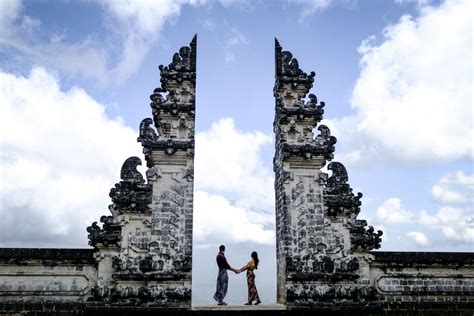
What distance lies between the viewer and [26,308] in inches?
431

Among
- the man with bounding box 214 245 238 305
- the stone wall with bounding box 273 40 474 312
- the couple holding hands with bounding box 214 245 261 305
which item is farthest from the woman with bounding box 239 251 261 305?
the stone wall with bounding box 273 40 474 312

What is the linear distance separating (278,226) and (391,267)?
3.32 meters

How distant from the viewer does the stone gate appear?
36.9ft

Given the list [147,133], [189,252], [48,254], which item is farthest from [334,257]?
[48,254]

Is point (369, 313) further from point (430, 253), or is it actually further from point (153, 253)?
point (153, 253)

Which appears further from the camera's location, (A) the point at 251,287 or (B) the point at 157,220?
(A) the point at 251,287

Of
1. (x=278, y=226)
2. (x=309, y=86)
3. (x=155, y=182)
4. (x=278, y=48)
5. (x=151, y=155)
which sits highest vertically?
(x=278, y=48)

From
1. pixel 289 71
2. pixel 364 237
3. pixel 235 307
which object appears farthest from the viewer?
pixel 289 71

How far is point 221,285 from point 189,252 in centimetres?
126

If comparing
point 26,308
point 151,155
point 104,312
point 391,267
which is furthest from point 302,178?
point 26,308

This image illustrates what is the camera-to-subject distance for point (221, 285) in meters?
11.9

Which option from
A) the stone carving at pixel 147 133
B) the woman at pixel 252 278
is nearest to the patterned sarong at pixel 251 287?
the woman at pixel 252 278

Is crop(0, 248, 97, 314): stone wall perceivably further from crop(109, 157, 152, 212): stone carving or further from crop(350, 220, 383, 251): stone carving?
crop(350, 220, 383, 251): stone carving

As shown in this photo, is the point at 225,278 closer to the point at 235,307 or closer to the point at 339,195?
the point at 235,307
